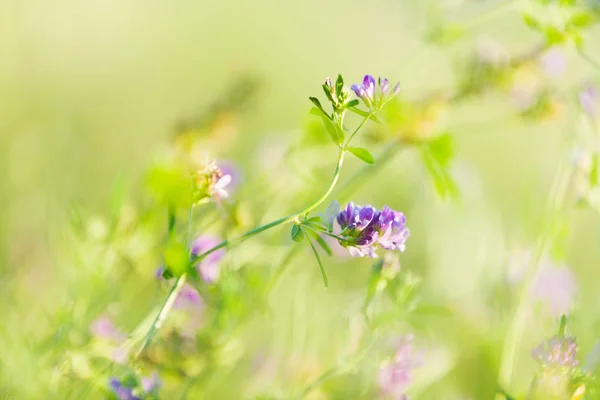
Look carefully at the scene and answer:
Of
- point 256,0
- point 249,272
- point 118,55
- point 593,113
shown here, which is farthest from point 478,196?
point 256,0

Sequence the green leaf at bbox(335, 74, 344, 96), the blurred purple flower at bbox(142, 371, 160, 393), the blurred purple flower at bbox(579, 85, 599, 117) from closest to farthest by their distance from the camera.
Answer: the green leaf at bbox(335, 74, 344, 96), the blurred purple flower at bbox(142, 371, 160, 393), the blurred purple flower at bbox(579, 85, 599, 117)

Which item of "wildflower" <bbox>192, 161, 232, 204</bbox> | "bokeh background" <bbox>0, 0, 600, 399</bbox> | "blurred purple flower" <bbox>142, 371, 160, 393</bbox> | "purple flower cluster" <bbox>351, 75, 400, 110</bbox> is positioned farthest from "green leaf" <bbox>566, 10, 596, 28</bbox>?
"blurred purple flower" <bbox>142, 371, 160, 393</bbox>

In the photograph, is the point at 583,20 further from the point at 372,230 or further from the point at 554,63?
the point at 372,230

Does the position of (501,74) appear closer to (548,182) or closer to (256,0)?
(548,182)

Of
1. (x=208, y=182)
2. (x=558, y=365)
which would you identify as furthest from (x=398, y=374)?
(x=208, y=182)

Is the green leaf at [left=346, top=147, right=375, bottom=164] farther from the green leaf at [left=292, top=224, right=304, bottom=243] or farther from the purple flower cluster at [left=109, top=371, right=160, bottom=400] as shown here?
the purple flower cluster at [left=109, top=371, right=160, bottom=400]

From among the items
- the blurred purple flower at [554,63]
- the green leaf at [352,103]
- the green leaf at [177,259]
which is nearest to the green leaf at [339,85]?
the green leaf at [352,103]
